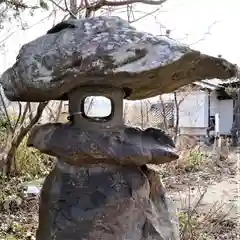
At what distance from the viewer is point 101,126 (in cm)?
123

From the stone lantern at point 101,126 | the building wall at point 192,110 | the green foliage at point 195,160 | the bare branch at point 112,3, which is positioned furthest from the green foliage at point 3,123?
the stone lantern at point 101,126

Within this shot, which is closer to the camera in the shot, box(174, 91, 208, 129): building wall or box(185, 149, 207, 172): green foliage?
box(185, 149, 207, 172): green foliage

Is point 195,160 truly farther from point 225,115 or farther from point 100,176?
point 100,176

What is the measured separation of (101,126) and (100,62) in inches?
8.8

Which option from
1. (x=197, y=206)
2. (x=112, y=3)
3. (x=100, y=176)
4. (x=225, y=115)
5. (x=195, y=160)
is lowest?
(x=195, y=160)

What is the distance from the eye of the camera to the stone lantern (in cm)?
108

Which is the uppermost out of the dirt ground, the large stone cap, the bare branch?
the bare branch

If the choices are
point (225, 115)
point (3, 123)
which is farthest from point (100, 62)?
point (225, 115)

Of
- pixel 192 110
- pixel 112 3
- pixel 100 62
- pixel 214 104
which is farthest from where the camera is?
pixel 214 104

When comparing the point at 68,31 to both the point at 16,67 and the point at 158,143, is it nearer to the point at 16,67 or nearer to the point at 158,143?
the point at 16,67

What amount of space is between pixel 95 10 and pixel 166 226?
2.36 m

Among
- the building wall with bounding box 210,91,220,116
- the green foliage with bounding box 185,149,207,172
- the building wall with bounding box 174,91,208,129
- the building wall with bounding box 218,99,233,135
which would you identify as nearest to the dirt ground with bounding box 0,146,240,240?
the green foliage with bounding box 185,149,207,172

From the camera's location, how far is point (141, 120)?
521 cm

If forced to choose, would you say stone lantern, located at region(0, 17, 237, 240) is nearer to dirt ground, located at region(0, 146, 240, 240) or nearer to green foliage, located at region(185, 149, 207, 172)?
dirt ground, located at region(0, 146, 240, 240)
